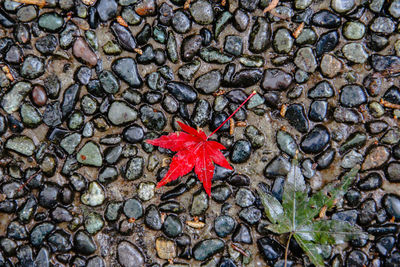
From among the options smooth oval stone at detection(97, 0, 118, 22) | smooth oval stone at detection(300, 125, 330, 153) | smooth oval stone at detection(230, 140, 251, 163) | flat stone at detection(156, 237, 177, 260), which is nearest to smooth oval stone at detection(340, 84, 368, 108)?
smooth oval stone at detection(300, 125, 330, 153)

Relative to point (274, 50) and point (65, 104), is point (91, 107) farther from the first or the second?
point (274, 50)

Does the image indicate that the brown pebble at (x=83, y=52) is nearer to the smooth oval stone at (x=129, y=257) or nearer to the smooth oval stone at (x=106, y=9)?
the smooth oval stone at (x=106, y=9)

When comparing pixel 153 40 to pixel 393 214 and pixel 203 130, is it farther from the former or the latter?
pixel 393 214

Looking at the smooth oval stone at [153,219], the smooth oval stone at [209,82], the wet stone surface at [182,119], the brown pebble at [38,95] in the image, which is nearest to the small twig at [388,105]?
the wet stone surface at [182,119]

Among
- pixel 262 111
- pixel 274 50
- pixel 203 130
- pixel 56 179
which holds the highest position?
pixel 274 50

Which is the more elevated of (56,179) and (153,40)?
(153,40)

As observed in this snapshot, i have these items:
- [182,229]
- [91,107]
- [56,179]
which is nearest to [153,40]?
[91,107]
